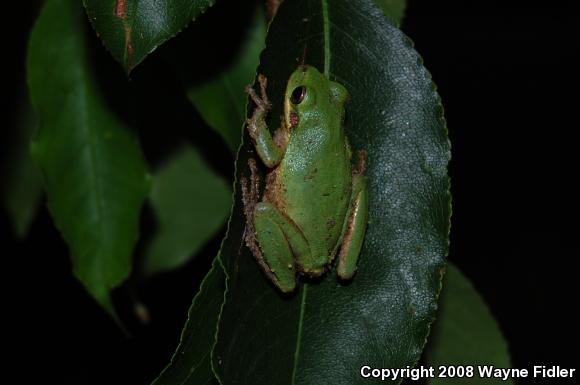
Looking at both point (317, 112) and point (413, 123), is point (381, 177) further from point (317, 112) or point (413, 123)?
point (317, 112)

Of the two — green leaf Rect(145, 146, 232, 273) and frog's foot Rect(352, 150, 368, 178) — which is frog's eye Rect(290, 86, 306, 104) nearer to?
frog's foot Rect(352, 150, 368, 178)

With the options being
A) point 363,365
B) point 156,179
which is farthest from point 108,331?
point 363,365

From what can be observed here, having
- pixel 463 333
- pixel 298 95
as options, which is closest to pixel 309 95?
pixel 298 95

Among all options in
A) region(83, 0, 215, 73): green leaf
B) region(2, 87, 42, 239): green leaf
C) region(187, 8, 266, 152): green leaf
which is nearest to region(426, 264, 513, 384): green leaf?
region(187, 8, 266, 152): green leaf

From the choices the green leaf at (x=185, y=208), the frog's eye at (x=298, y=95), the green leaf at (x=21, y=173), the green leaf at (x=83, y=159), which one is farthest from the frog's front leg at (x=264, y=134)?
the green leaf at (x=21, y=173)

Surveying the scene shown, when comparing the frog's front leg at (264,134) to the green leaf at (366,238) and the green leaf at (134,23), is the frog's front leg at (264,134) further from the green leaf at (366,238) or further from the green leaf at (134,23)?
the green leaf at (134,23)

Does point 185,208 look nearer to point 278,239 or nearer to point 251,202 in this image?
point 278,239
